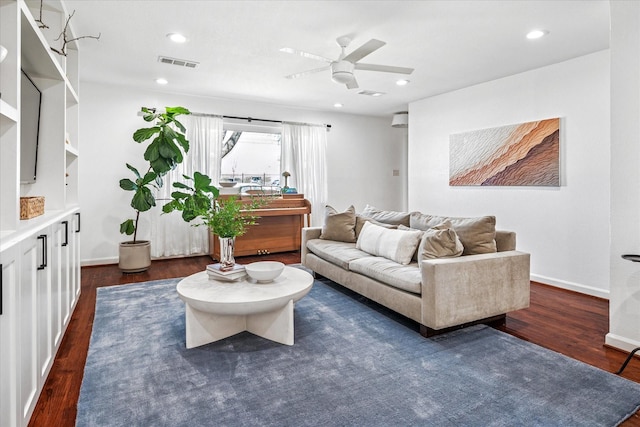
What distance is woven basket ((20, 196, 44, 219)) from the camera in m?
1.94

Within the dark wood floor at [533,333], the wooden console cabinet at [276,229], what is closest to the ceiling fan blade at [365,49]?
the dark wood floor at [533,333]

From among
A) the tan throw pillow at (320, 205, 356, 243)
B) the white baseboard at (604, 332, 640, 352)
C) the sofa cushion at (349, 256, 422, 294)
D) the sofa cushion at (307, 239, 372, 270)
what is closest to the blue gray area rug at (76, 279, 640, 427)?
the sofa cushion at (349, 256, 422, 294)

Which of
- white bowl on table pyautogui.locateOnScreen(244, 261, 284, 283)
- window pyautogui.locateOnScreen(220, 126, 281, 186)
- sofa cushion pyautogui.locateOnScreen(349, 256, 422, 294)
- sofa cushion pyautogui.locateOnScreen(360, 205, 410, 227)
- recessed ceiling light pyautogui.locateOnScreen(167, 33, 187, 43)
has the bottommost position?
sofa cushion pyautogui.locateOnScreen(349, 256, 422, 294)

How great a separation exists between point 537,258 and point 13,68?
4.91 meters

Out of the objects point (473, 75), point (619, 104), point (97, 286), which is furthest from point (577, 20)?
point (97, 286)

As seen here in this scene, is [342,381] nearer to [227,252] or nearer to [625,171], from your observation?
[227,252]

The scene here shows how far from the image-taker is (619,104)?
253 cm

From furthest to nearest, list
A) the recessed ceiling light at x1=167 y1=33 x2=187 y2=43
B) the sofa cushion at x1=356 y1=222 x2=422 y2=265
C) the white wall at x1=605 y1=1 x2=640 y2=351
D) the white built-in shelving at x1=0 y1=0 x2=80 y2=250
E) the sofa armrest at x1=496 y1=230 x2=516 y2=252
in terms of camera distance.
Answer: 1. the recessed ceiling light at x1=167 y1=33 x2=187 y2=43
2. the sofa cushion at x1=356 y1=222 x2=422 y2=265
3. the sofa armrest at x1=496 y1=230 x2=516 y2=252
4. the white wall at x1=605 y1=1 x2=640 y2=351
5. the white built-in shelving at x1=0 y1=0 x2=80 y2=250

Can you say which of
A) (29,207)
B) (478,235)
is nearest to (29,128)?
(29,207)

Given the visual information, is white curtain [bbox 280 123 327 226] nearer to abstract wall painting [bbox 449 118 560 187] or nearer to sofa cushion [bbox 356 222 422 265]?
abstract wall painting [bbox 449 118 560 187]

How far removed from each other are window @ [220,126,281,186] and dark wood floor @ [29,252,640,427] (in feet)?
7.20

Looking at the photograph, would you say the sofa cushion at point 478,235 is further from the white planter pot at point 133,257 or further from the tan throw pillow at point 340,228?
the white planter pot at point 133,257

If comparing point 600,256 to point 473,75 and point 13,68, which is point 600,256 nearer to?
point 473,75

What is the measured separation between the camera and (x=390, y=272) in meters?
2.99
